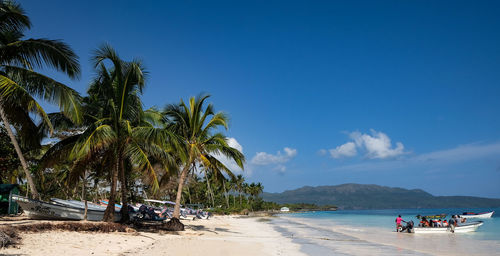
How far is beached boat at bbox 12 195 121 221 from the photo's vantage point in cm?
1288

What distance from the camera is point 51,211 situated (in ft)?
44.8

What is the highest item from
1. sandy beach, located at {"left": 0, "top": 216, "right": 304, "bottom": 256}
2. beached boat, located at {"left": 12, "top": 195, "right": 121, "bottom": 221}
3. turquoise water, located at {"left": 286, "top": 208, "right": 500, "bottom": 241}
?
beached boat, located at {"left": 12, "top": 195, "right": 121, "bottom": 221}

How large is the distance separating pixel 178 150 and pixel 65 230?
5109mm

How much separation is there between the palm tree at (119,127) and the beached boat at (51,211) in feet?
6.66

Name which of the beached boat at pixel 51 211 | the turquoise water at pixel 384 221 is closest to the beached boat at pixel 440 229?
the turquoise water at pixel 384 221

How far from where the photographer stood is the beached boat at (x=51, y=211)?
12.9 m

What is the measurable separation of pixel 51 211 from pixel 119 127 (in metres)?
4.63

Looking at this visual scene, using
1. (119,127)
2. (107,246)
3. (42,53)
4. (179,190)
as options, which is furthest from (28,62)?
(179,190)

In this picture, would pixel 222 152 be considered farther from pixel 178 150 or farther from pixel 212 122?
pixel 178 150

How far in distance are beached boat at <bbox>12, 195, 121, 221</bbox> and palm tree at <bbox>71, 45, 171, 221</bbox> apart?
2028 millimetres

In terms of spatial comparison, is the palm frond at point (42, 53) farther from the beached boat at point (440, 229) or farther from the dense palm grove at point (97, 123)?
the beached boat at point (440, 229)

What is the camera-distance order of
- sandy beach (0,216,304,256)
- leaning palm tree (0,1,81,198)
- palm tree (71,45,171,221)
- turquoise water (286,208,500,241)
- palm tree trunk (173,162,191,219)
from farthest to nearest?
turquoise water (286,208,500,241) < palm tree trunk (173,162,191,219) < palm tree (71,45,171,221) < leaning palm tree (0,1,81,198) < sandy beach (0,216,304,256)

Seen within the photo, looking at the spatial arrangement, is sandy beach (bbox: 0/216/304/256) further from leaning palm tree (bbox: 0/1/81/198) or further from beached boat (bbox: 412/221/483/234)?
beached boat (bbox: 412/221/483/234)

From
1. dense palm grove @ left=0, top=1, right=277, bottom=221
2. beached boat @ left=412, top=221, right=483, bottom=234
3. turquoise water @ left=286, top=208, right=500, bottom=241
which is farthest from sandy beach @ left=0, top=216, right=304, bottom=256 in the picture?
turquoise water @ left=286, top=208, right=500, bottom=241
